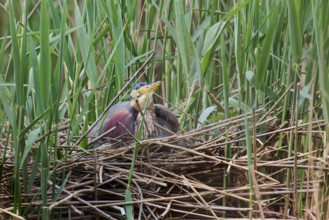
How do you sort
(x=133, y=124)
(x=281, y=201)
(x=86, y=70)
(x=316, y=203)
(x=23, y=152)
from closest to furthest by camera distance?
(x=316, y=203)
(x=23, y=152)
(x=281, y=201)
(x=86, y=70)
(x=133, y=124)

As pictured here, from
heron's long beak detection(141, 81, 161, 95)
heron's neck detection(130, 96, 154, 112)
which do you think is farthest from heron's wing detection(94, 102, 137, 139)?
heron's long beak detection(141, 81, 161, 95)

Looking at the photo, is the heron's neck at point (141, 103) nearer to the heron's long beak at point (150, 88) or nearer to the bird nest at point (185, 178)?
the heron's long beak at point (150, 88)

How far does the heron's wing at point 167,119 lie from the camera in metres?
3.34

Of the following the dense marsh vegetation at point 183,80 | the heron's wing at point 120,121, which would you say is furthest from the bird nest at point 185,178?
the heron's wing at point 120,121

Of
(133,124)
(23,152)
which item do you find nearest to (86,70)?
(133,124)

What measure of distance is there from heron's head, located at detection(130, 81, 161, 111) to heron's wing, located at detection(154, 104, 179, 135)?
0.06m

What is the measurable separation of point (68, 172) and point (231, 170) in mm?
572

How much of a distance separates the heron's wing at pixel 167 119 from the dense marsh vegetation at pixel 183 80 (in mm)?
68

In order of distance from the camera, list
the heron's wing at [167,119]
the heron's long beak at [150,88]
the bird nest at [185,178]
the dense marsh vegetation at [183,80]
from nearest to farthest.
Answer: the dense marsh vegetation at [183,80], the bird nest at [185,178], the heron's long beak at [150,88], the heron's wing at [167,119]

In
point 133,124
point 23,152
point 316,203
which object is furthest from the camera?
Answer: point 133,124

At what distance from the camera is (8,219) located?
2553 millimetres

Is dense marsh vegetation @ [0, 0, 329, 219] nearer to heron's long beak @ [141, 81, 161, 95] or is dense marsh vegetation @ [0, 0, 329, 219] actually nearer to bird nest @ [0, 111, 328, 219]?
bird nest @ [0, 111, 328, 219]

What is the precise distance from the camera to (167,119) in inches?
132

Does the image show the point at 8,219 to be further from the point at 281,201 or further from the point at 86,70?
the point at 281,201
